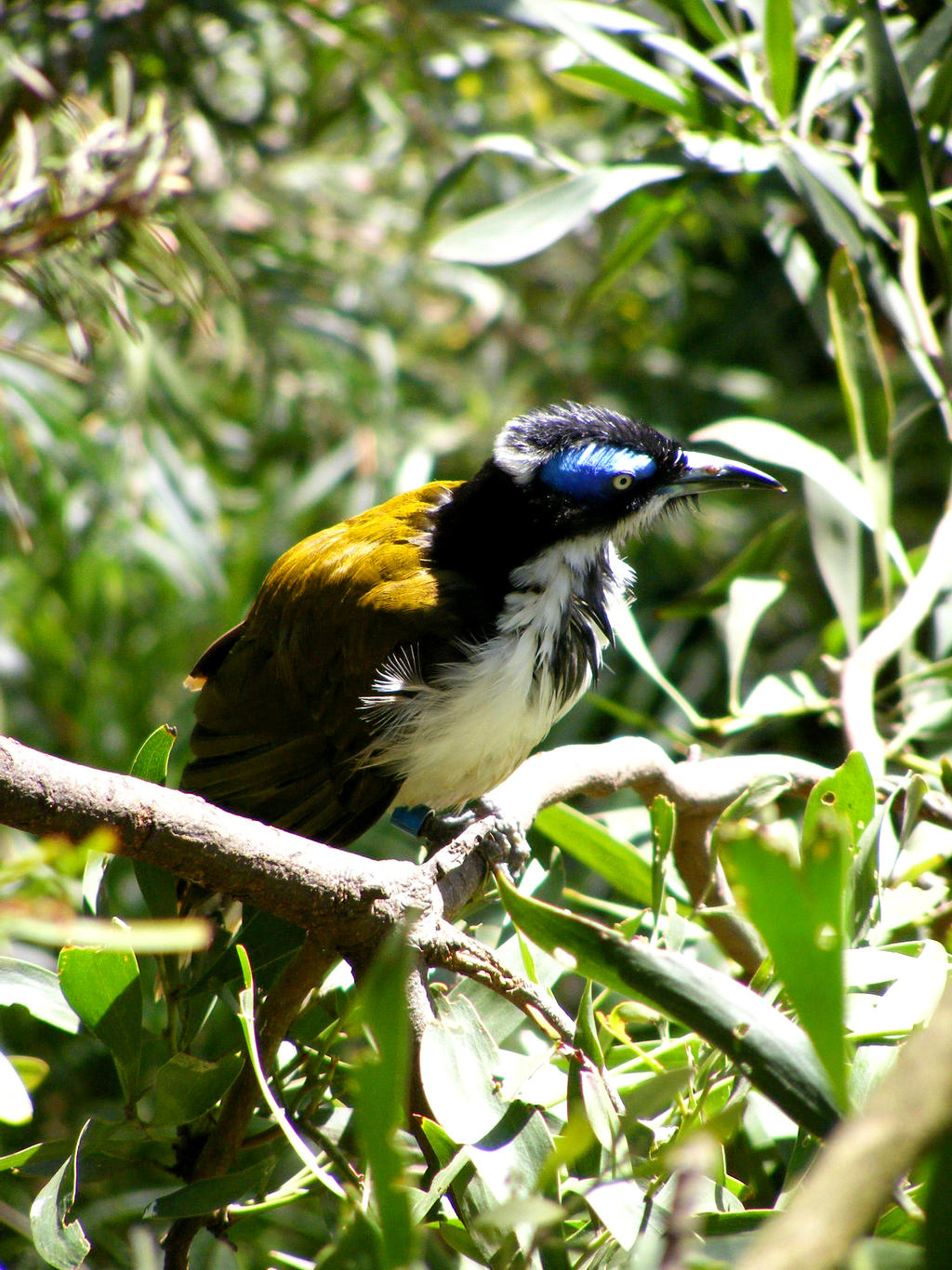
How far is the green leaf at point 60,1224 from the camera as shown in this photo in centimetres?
101

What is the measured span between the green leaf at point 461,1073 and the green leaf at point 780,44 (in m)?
1.66

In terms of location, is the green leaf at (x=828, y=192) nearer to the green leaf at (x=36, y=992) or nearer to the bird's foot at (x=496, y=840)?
the bird's foot at (x=496, y=840)

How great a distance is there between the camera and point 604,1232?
3.22 feet

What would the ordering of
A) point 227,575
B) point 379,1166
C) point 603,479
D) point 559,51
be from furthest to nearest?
1. point 227,575
2. point 559,51
3. point 603,479
4. point 379,1166

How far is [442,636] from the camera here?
2074mm

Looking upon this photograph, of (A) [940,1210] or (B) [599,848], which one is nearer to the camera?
(A) [940,1210]

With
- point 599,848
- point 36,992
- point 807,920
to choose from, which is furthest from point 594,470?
point 807,920

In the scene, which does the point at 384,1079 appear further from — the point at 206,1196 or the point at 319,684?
the point at 319,684

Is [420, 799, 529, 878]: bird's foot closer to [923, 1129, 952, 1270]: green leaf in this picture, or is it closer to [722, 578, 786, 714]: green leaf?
[722, 578, 786, 714]: green leaf

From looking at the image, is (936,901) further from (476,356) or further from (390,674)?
(476,356)

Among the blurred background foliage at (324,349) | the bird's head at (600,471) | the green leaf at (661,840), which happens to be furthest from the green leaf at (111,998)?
the blurred background foliage at (324,349)

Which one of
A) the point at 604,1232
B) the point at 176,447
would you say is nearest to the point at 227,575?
the point at 176,447

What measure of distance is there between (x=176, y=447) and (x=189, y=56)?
116 cm

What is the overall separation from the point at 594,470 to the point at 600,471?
0.04 feet
